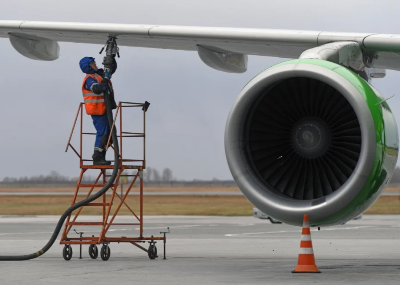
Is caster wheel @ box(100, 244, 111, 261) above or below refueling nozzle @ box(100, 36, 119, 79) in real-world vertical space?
below

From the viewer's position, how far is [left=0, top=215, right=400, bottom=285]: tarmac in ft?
39.7

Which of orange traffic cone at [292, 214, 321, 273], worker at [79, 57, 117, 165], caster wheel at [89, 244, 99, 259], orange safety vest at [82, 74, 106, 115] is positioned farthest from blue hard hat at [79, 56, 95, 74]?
orange traffic cone at [292, 214, 321, 273]

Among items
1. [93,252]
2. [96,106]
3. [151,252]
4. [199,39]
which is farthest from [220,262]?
[199,39]

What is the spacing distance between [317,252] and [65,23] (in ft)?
24.4

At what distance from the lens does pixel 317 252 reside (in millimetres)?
18578

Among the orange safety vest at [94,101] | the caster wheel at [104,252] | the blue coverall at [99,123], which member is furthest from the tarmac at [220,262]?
the orange safety vest at [94,101]

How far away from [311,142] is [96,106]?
18.2 ft

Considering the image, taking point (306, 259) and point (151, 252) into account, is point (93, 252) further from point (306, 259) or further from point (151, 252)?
point (306, 259)

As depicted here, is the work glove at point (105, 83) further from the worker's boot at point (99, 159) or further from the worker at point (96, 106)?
the worker's boot at point (99, 159)

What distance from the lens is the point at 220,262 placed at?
50.3 ft

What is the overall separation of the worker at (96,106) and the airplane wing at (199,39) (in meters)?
0.73

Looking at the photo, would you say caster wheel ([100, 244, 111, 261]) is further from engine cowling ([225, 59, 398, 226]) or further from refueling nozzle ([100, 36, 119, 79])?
engine cowling ([225, 59, 398, 226])

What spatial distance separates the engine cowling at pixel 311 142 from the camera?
35.7 ft

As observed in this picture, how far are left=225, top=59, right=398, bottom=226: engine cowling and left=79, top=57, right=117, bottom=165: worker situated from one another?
4.66 m
